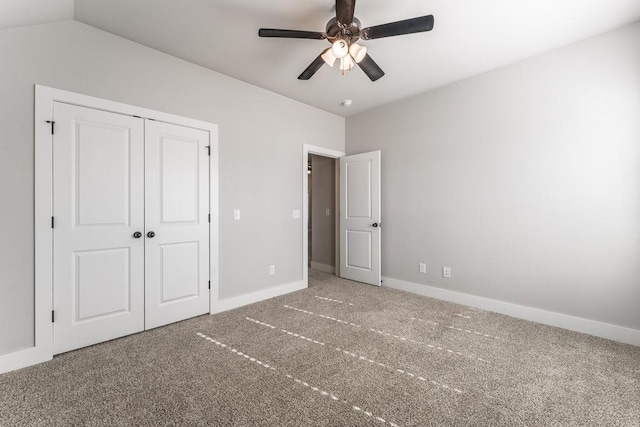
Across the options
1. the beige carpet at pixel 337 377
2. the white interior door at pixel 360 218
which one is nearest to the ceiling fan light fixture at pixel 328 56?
the white interior door at pixel 360 218

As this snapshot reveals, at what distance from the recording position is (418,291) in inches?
152

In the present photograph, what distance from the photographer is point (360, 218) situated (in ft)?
14.5

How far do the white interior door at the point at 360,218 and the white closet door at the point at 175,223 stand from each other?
2271 mm

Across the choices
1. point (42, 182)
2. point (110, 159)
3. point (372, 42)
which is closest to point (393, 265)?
point (372, 42)

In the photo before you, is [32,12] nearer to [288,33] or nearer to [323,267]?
[288,33]

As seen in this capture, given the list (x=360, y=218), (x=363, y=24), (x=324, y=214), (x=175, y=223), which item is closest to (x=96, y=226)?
(x=175, y=223)

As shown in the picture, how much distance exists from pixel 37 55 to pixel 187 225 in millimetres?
1739

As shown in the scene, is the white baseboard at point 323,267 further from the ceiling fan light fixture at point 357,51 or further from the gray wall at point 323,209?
the ceiling fan light fixture at point 357,51

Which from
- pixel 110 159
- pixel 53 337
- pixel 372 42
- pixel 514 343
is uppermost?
pixel 372 42

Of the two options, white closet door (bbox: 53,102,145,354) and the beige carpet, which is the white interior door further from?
white closet door (bbox: 53,102,145,354)

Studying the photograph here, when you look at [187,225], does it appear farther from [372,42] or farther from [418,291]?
[418,291]

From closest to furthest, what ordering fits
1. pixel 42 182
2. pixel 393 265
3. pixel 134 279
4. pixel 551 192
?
pixel 42 182
pixel 134 279
pixel 551 192
pixel 393 265

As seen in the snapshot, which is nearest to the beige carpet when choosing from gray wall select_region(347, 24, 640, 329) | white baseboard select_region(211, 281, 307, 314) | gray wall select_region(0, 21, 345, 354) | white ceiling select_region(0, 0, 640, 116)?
white baseboard select_region(211, 281, 307, 314)

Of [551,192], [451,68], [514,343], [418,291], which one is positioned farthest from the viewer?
[418,291]
